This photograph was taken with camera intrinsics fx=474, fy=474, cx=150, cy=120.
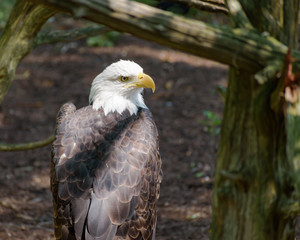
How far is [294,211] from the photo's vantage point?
2.36 metres

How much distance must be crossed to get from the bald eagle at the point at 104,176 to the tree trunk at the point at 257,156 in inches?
50.7

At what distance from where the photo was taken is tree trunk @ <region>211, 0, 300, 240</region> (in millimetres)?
Answer: 2434

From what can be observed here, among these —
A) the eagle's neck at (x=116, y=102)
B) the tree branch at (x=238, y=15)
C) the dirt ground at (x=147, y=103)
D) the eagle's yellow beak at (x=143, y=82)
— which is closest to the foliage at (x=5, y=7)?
the dirt ground at (x=147, y=103)

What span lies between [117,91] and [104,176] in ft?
3.82

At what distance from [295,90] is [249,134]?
1.08 feet

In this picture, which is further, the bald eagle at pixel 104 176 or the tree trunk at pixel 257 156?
the bald eagle at pixel 104 176

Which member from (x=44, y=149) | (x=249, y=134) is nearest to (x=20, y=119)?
(x=44, y=149)

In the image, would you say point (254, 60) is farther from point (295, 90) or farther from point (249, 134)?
point (249, 134)

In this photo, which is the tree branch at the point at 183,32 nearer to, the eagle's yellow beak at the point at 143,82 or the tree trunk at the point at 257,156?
the tree trunk at the point at 257,156

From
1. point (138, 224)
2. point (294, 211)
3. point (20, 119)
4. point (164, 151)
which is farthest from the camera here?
point (20, 119)

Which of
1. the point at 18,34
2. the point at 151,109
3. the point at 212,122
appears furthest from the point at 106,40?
the point at 18,34

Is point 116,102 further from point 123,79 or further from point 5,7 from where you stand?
point 5,7

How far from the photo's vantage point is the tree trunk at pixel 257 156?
2.43 meters

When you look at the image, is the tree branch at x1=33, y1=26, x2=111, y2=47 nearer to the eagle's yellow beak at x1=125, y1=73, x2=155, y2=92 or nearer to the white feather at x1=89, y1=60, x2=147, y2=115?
the white feather at x1=89, y1=60, x2=147, y2=115
